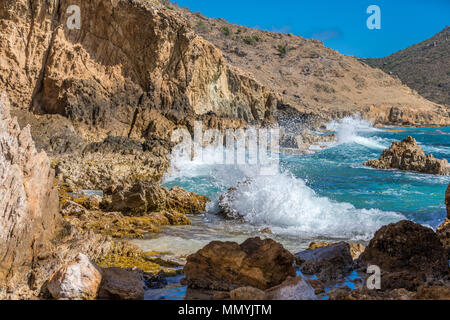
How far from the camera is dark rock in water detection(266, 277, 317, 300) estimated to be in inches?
120

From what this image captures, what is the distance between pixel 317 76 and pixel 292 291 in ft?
192

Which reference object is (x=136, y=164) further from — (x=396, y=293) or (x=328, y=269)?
(x=396, y=293)

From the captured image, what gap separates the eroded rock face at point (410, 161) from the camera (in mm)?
16219

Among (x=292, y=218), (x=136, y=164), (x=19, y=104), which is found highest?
(x=19, y=104)

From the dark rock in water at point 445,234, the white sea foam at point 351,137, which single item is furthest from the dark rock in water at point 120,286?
the white sea foam at point 351,137

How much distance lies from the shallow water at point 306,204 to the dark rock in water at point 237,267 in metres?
1.78

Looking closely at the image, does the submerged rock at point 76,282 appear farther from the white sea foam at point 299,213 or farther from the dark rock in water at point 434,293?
the white sea foam at point 299,213

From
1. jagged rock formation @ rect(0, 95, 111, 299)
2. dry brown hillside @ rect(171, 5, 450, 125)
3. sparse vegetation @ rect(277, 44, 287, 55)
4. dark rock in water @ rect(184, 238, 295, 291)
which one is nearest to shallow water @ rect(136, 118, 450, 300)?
jagged rock formation @ rect(0, 95, 111, 299)

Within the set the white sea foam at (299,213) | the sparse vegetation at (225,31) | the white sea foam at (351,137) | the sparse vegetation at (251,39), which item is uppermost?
the sparse vegetation at (225,31)

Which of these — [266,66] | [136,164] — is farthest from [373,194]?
[266,66]

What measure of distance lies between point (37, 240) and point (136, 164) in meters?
11.1

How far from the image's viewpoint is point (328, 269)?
14.1 ft
